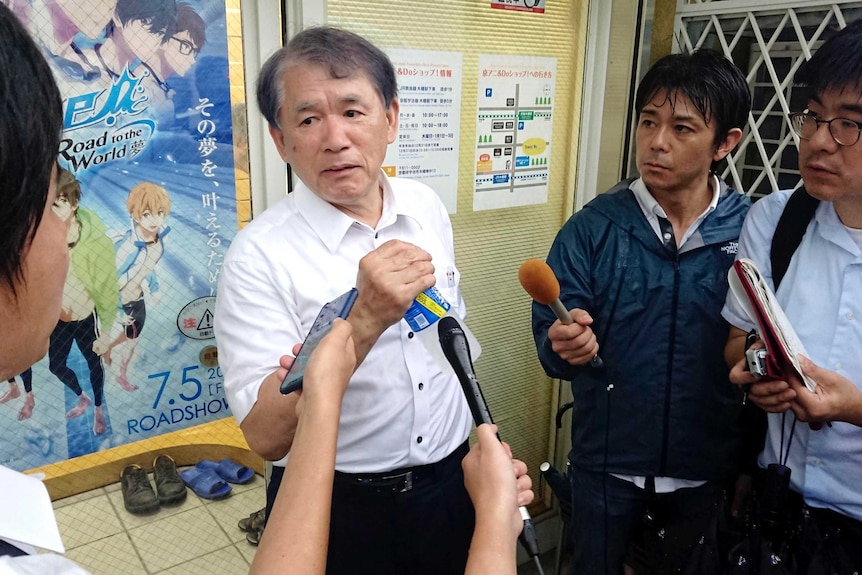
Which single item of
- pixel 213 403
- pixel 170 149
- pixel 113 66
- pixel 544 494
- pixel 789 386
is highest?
pixel 113 66

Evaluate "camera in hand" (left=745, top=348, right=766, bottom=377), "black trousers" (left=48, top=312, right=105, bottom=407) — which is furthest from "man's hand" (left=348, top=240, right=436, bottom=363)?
"black trousers" (left=48, top=312, right=105, bottom=407)

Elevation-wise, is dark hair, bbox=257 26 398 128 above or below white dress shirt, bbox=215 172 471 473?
above

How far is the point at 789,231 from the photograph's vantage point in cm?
130

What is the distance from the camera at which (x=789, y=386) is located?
1157mm

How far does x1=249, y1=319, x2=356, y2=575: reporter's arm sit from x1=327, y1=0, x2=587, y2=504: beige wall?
3.80 feet

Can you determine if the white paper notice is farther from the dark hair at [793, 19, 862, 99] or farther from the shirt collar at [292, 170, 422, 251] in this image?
the dark hair at [793, 19, 862, 99]

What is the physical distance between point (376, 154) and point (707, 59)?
2.88ft

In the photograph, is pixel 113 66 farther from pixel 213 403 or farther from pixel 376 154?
pixel 213 403

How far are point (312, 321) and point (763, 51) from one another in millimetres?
1716

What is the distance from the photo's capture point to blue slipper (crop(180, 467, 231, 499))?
8.56ft

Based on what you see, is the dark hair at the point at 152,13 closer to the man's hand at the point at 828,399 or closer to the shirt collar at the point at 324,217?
the shirt collar at the point at 324,217

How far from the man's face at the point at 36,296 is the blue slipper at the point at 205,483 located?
82.7 inches

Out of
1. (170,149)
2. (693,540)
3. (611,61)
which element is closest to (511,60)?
(611,61)

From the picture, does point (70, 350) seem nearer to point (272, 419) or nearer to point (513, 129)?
point (272, 419)
